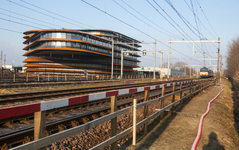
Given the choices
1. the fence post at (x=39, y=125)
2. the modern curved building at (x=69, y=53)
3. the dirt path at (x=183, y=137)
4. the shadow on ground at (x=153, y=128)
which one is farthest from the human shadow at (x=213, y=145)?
the modern curved building at (x=69, y=53)

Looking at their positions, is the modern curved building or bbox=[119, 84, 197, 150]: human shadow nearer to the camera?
bbox=[119, 84, 197, 150]: human shadow

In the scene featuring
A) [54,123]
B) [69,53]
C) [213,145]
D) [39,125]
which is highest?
[69,53]

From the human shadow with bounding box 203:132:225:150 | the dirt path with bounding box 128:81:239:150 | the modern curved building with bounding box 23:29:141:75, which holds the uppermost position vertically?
the modern curved building with bounding box 23:29:141:75

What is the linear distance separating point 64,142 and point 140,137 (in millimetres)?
1874

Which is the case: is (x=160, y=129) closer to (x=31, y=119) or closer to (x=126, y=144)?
(x=126, y=144)

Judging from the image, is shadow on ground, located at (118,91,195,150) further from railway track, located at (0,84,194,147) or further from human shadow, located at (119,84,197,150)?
railway track, located at (0,84,194,147)

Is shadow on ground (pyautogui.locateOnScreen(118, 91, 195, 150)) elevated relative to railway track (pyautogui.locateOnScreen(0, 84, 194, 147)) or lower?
lower

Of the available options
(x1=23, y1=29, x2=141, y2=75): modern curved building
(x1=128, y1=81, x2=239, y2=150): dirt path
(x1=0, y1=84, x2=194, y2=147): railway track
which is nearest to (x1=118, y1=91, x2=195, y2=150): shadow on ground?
(x1=128, y1=81, x2=239, y2=150): dirt path

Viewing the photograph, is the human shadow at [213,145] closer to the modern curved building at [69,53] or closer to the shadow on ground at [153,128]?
the shadow on ground at [153,128]

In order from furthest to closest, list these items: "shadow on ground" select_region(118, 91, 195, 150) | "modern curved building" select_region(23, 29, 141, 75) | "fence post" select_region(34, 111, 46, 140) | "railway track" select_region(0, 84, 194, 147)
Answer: "modern curved building" select_region(23, 29, 141, 75)
"shadow on ground" select_region(118, 91, 195, 150)
"railway track" select_region(0, 84, 194, 147)
"fence post" select_region(34, 111, 46, 140)

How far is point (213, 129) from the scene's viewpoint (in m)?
5.46

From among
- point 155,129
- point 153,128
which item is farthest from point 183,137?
point 153,128

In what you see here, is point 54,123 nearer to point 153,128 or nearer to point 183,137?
point 153,128

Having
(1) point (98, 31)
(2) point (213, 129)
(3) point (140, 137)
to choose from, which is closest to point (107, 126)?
(3) point (140, 137)
